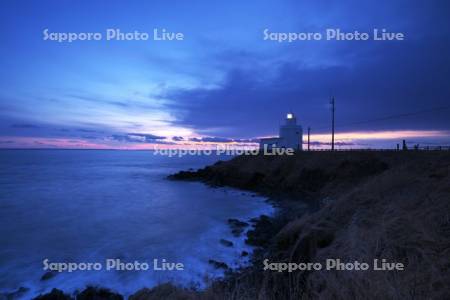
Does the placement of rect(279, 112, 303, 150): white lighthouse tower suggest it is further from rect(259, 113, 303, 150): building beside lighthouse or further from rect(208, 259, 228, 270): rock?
rect(208, 259, 228, 270): rock

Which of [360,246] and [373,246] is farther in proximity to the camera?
[360,246]

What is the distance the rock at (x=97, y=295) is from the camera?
9.23 metres

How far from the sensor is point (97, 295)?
9.42m

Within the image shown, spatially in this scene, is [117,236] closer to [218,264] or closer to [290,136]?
[218,264]

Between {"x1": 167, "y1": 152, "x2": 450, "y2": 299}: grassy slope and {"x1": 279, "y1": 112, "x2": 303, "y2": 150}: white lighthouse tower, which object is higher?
{"x1": 279, "y1": 112, "x2": 303, "y2": 150}: white lighthouse tower

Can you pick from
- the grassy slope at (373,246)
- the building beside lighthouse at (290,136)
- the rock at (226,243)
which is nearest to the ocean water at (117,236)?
the rock at (226,243)

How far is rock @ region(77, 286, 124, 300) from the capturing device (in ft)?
30.3

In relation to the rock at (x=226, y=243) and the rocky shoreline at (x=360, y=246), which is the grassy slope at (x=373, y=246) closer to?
the rocky shoreline at (x=360, y=246)

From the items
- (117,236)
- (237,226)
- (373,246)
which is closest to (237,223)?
(237,226)

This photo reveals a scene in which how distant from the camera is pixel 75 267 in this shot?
40.3ft

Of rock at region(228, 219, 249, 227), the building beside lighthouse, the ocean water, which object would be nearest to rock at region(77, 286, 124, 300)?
the ocean water

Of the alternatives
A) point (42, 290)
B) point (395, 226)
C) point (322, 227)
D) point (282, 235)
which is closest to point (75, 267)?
point (42, 290)

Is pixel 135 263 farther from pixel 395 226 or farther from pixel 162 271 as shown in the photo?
pixel 395 226

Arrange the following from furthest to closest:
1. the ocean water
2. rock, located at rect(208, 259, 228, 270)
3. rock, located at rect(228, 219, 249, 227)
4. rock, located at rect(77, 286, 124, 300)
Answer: rock, located at rect(228, 219, 249, 227)
rock, located at rect(208, 259, 228, 270)
the ocean water
rock, located at rect(77, 286, 124, 300)
